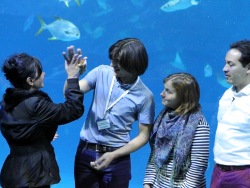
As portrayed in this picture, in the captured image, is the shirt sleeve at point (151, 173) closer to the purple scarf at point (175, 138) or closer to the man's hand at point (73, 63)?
the purple scarf at point (175, 138)

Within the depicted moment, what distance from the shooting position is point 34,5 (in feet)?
27.6

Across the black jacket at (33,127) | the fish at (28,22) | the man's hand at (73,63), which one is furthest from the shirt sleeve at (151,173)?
the fish at (28,22)

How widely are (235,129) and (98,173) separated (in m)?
0.84

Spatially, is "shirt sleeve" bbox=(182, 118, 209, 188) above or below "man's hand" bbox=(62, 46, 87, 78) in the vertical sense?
below

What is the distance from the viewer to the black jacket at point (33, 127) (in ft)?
7.59

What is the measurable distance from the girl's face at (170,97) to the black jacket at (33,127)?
49 cm

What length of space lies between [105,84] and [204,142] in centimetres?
67

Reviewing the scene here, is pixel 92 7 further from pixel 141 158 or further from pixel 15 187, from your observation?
pixel 15 187

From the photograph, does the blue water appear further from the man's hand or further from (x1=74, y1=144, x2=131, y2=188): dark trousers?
the man's hand

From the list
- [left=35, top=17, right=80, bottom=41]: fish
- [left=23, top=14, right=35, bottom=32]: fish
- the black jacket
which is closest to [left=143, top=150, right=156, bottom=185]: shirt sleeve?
the black jacket

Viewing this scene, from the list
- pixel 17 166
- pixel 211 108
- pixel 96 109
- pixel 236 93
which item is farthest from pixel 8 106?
pixel 211 108

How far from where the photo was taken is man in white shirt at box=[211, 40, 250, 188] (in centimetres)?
233

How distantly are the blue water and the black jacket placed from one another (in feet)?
19.3

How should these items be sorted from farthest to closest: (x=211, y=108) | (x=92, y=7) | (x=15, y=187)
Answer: (x=92, y=7)
(x=211, y=108)
(x=15, y=187)
